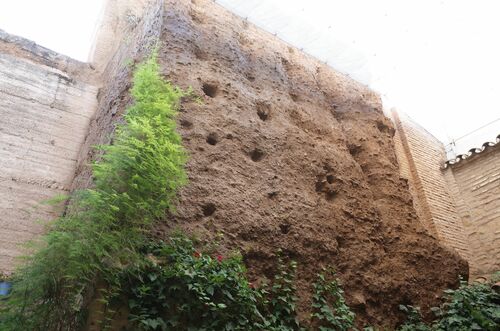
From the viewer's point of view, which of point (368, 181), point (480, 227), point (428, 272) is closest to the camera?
point (428, 272)

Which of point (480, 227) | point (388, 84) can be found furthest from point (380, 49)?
point (480, 227)

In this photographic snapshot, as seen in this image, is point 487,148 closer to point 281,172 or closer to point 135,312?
point 281,172

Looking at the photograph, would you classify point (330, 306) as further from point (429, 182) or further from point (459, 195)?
point (459, 195)

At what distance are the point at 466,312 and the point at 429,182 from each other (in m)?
3.86

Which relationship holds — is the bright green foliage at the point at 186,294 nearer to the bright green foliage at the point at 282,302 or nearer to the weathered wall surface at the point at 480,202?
the bright green foliage at the point at 282,302

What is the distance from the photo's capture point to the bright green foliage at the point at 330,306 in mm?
4180

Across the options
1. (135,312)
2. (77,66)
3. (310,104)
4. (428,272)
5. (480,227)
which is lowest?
(135,312)

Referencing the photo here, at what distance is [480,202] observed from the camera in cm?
806

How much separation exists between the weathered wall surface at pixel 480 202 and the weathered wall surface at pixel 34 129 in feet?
24.7

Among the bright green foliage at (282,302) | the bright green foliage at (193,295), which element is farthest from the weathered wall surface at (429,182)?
the bright green foliage at (193,295)

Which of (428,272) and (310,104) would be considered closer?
(428,272)

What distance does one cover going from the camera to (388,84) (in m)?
8.84

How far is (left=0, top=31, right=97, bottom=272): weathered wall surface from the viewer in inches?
214

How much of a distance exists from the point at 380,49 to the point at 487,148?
10.0ft
